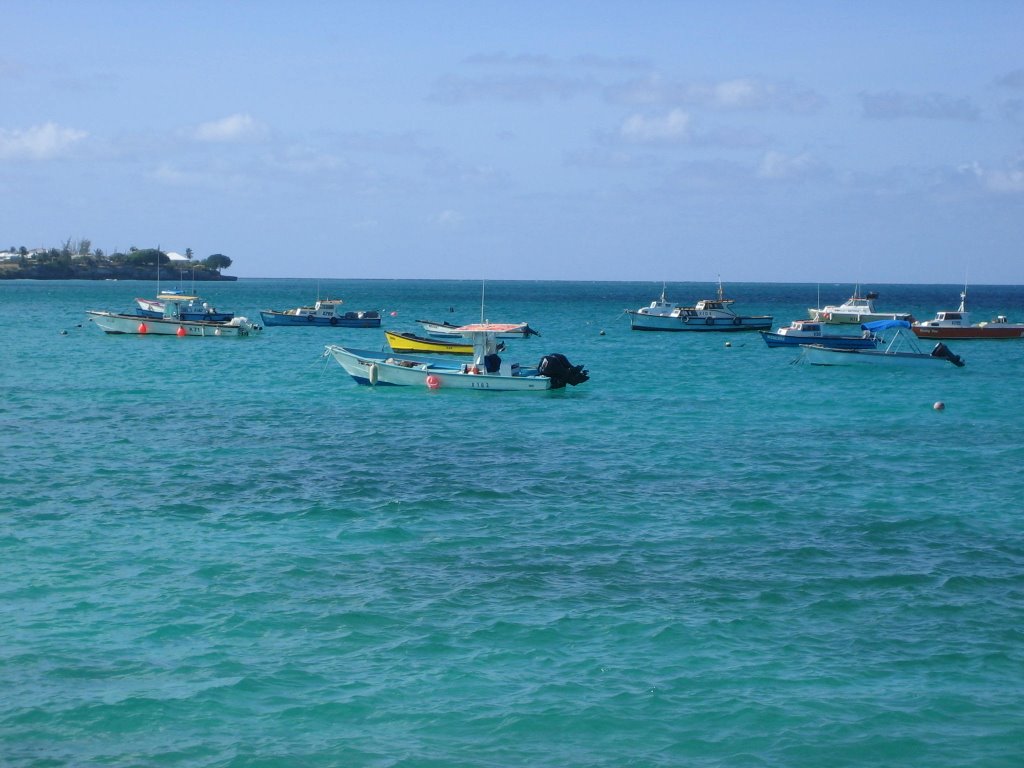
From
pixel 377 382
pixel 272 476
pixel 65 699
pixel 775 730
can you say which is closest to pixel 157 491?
pixel 272 476

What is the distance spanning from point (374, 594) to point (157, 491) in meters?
10.1

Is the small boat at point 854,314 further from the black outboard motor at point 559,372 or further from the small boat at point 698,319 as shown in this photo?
the black outboard motor at point 559,372

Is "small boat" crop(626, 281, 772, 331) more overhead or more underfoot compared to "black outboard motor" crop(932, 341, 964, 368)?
more overhead

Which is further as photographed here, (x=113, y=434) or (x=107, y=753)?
(x=113, y=434)

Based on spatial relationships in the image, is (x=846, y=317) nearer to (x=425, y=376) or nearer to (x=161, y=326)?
(x=161, y=326)

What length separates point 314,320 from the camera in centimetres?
9975

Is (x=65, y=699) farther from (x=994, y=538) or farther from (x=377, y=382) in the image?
(x=377, y=382)

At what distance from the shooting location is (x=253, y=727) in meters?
13.8

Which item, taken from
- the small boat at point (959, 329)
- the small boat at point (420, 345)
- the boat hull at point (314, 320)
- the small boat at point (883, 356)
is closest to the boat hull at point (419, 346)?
the small boat at point (420, 345)

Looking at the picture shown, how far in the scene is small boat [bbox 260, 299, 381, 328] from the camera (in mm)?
99000

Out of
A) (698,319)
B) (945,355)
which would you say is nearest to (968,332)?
(698,319)

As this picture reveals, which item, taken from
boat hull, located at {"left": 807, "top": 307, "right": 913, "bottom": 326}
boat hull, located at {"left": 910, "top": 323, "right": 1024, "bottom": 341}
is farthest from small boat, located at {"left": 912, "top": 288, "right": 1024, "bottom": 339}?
boat hull, located at {"left": 807, "top": 307, "right": 913, "bottom": 326}

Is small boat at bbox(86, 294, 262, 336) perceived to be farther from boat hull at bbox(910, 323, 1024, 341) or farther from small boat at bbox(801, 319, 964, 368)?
boat hull at bbox(910, 323, 1024, 341)

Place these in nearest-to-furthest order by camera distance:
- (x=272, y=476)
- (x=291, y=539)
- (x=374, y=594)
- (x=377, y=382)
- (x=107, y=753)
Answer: (x=107, y=753), (x=374, y=594), (x=291, y=539), (x=272, y=476), (x=377, y=382)
